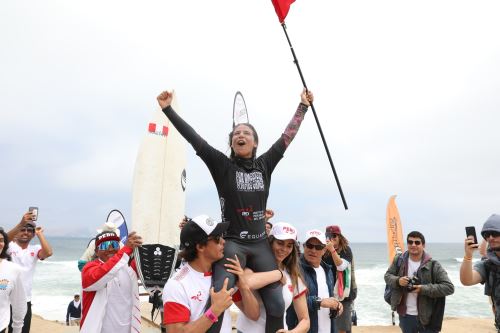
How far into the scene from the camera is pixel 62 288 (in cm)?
2575

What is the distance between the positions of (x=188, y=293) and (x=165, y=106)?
1.37 meters

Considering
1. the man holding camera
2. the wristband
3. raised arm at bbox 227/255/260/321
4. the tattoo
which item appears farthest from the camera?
the man holding camera

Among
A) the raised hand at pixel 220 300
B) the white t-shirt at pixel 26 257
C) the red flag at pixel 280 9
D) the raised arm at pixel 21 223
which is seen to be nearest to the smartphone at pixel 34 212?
the raised arm at pixel 21 223

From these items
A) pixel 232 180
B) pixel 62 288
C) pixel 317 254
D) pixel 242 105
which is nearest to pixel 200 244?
pixel 232 180

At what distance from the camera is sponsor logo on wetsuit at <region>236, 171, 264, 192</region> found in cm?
278

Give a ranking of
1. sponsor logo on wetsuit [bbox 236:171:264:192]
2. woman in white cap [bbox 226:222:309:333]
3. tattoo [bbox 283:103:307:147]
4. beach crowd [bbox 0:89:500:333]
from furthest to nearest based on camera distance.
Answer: tattoo [bbox 283:103:307:147] → sponsor logo on wetsuit [bbox 236:171:264:192] → woman in white cap [bbox 226:222:309:333] → beach crowd [bbox 0:89:500:333]

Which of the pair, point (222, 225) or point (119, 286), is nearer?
point (222, 225)

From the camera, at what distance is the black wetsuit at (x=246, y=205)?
103 inches

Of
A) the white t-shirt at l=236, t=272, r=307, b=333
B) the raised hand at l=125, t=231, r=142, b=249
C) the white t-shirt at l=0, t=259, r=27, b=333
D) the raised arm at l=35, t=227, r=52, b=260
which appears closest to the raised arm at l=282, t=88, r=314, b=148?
the white t-shirt at l=236, t=272, r=307, b=333

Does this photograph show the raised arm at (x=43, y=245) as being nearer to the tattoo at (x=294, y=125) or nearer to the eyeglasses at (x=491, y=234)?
the tattoo at (x=294, y=125)

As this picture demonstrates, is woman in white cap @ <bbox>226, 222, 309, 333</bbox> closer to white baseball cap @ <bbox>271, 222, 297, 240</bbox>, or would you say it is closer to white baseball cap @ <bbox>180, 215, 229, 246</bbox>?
white baseball cap @ <bbox>271, 222, 297, 240</bbox>

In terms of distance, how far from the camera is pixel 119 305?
3152mm

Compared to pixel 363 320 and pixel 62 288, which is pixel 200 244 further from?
pixel 62 288

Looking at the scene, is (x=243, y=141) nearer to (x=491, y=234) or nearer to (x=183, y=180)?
(x=491, y=234)
